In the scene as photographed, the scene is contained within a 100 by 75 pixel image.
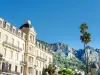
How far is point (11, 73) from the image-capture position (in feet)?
190

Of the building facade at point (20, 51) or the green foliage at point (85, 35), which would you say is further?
the green foliage at point (85, 35)

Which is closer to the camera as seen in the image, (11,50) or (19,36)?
(11,50)

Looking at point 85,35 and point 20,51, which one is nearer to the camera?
point 85,35

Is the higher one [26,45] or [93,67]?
[26,45]

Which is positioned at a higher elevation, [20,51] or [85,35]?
[85,35]

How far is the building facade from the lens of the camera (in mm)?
55812

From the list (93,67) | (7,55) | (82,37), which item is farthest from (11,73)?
(93,67)

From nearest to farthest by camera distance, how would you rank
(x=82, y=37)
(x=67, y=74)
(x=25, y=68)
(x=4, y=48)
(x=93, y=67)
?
(x=4, y=48)
(x=82, y=37)
(x=25, y=68)
(x=67, y=74)
(x=93, y=67)

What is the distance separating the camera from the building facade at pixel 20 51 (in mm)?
55812

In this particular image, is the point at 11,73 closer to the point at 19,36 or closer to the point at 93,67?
the point at 19,36

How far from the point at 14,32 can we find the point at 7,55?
765 centimetres

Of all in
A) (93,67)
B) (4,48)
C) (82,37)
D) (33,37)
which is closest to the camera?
(4,48)

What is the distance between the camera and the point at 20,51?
63.9 meters

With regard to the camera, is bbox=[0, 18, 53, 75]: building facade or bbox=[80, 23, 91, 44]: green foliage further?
bbox=[80, 23, 91, 44]: green foliage
